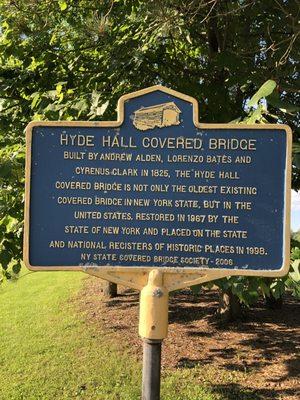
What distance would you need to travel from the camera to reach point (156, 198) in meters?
2.81

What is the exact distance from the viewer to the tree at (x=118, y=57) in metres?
4.36

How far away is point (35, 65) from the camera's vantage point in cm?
532

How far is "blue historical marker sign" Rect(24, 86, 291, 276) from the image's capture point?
9.12ft

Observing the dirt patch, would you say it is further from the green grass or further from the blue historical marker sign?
the blue historical marker sign

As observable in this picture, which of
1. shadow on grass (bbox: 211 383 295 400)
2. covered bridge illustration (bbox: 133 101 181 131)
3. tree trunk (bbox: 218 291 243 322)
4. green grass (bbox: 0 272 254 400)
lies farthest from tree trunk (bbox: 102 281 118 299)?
covered bridge illustration (bbox: 133 101 181 131)

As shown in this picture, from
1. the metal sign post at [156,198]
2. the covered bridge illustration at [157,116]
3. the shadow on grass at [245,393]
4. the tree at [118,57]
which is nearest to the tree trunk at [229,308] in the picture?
the shadow on grass at [245,393]

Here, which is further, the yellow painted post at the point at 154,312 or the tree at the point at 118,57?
the tree at the point at 118,57

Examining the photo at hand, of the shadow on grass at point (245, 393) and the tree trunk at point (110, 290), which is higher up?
the tree trunk at point (110, 290)

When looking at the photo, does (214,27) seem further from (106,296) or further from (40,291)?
(40,291)

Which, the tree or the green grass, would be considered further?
the green grass

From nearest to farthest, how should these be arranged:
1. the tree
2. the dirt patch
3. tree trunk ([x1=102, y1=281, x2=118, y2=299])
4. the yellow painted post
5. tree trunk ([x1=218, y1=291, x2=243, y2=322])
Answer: the yellow painted post < the tree < the dirt patch < tree trunk ([x1=218, y1=291, x2=243, y2=322]) < tree trunk ([x1=102, y1=281, x2=118, y2=299])

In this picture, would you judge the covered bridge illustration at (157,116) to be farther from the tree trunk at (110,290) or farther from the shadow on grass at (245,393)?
the tree trunk at (110,290)

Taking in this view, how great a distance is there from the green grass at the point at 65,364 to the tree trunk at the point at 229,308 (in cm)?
195

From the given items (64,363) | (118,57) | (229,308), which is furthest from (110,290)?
(118,57)
